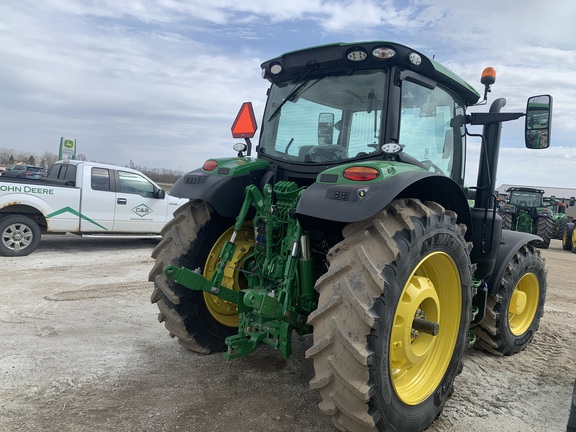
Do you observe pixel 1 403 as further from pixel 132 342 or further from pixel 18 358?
pixel 132 342

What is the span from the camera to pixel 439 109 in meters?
3.80

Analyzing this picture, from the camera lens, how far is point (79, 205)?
9.08 metres

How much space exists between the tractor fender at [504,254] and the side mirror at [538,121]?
43.5 inches

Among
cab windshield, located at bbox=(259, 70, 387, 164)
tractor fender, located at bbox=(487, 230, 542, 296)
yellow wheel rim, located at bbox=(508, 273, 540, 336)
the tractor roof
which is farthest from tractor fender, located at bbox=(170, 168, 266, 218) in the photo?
yellow wheel rim, located at bbox=(508, 273, 540, 336)

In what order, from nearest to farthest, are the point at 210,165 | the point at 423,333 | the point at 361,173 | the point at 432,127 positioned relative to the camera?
1. the point at 361,173
2. the point at 423,333
3. the point at 432,127
4. the point at 210,165

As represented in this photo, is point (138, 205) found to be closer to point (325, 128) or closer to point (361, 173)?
point (325, 128)

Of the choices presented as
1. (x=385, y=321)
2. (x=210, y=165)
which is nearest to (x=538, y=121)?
(x=385, y=321)

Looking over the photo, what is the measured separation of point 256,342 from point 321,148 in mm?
1552

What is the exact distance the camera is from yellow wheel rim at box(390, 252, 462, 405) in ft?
9.32

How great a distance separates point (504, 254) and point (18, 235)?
820cm

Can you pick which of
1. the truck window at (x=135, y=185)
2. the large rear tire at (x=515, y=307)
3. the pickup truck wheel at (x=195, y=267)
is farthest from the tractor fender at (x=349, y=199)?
the truck window at (x=135, y=185)

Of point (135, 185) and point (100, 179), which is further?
point (135, 185)

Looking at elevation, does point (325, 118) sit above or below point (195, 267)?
above

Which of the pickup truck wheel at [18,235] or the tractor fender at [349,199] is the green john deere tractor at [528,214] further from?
the tractor fender at [349,199]
